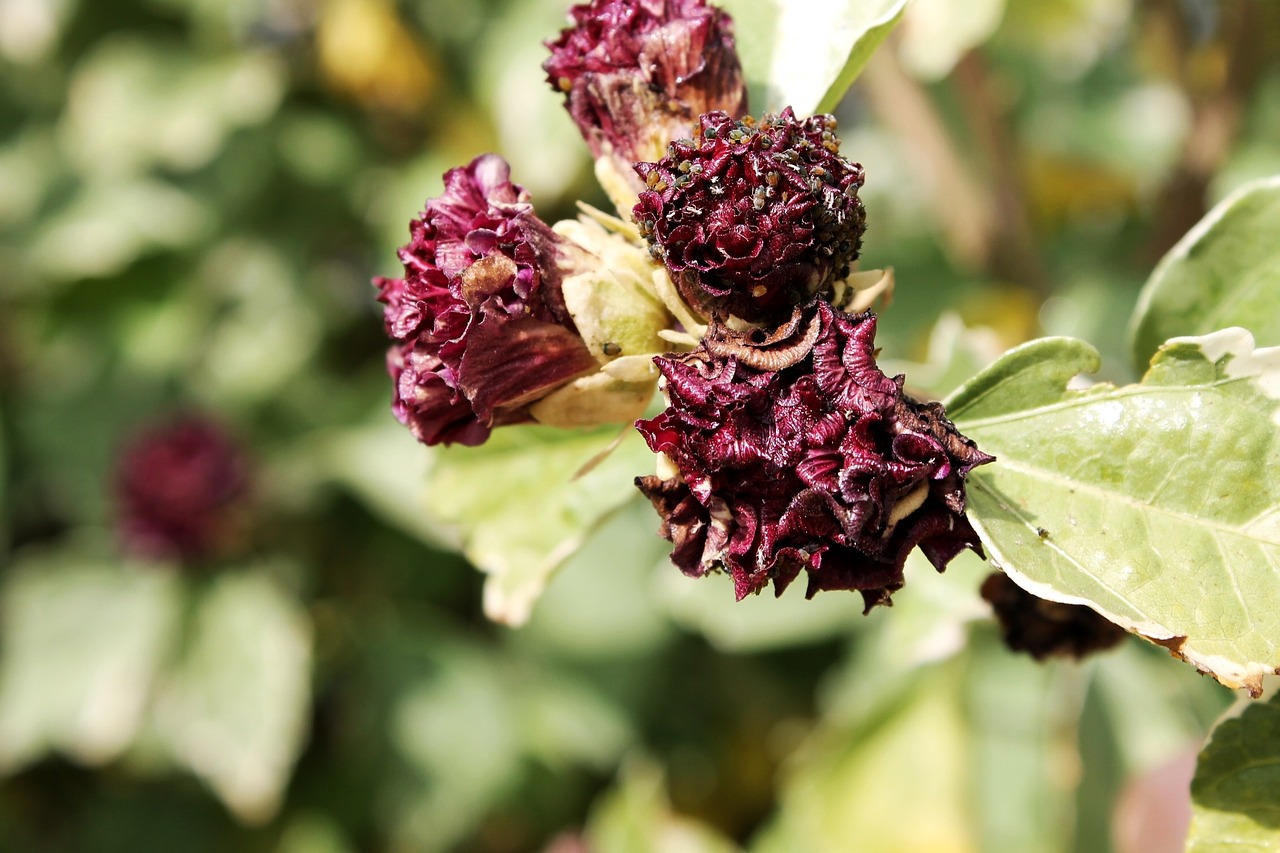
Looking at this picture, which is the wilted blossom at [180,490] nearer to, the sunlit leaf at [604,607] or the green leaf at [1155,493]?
the sunlit leaf at [604,607]

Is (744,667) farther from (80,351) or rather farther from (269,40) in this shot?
(269,40)

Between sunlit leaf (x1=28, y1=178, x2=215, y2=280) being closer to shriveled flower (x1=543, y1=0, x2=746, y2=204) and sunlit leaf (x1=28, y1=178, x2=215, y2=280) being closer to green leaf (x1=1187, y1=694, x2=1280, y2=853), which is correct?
shriveled flower (x1=543, y1=0, x2=746, y2=204)

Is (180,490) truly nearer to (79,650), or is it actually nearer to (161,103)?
(79,650)

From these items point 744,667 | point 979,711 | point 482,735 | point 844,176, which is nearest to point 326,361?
point 482,735

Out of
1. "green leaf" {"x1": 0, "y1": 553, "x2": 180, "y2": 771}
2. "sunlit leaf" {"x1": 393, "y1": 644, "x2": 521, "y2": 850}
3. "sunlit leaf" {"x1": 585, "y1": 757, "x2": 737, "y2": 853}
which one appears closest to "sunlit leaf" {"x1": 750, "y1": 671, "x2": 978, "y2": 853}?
"sunlit leaf" {"x1": 585, "y1": 757, "x2": 737, "y2": 853}

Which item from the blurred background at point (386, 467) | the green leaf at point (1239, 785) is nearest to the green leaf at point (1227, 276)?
the green leaf at point (1239, 785)

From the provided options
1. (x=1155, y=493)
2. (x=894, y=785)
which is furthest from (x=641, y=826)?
(x=1155, y=493)
